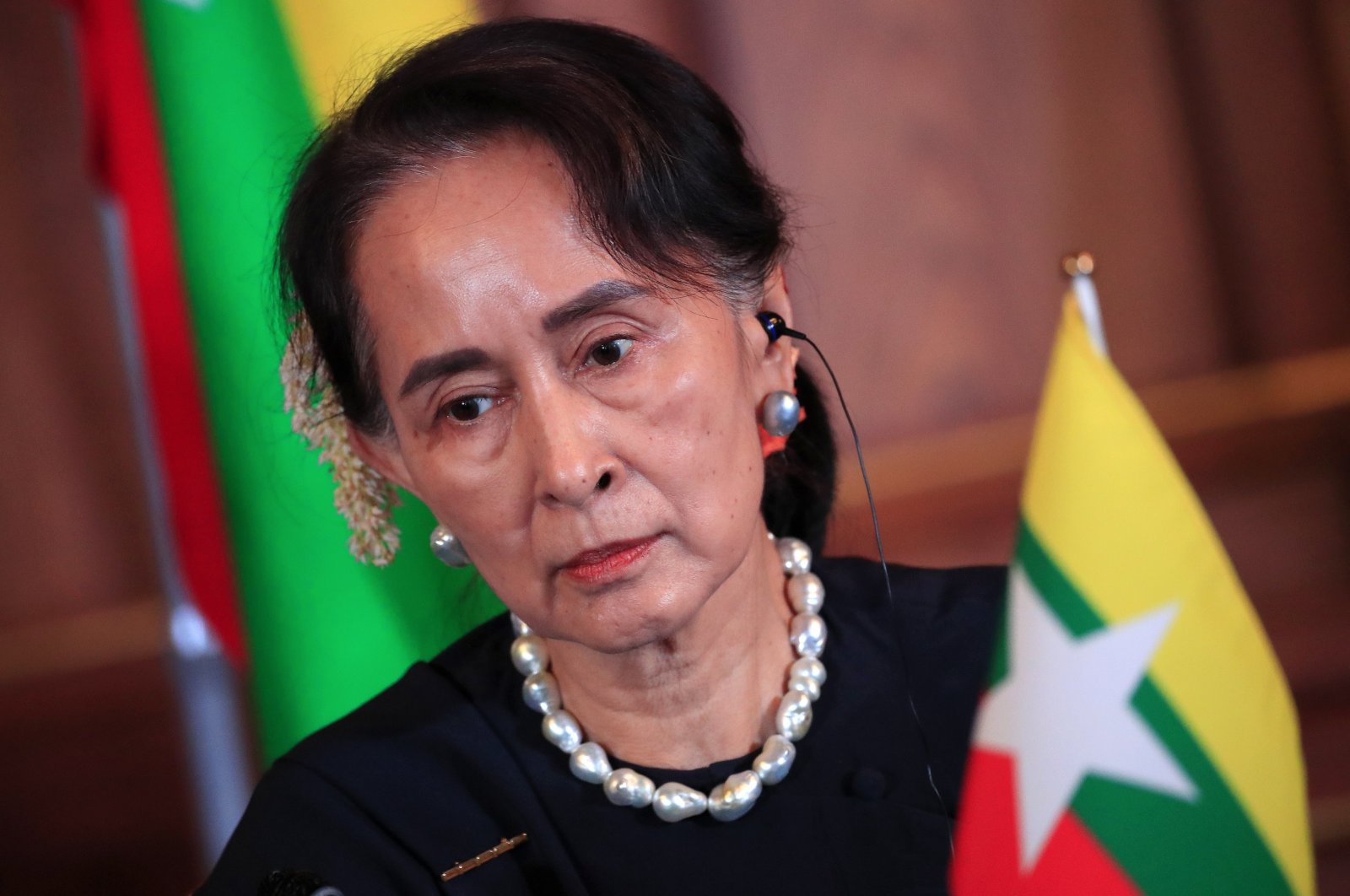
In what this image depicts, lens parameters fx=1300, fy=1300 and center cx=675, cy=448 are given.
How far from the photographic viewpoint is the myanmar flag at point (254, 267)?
1854 millimetres

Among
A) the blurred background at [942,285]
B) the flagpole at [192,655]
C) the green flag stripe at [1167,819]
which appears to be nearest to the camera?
the green flag stripe at [1167,819]

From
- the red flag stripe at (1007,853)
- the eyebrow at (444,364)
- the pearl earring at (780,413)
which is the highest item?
the eyebrow at (444,364)

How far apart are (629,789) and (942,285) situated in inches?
79.2

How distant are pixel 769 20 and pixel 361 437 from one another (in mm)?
1892

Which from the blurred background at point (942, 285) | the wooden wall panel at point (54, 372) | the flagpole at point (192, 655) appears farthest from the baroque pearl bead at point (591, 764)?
the wooden wall panel at point (54, 372)

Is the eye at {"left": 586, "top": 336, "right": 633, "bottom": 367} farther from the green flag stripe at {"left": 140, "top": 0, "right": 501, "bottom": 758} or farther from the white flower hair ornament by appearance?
the green flag stripe at {"left": 140, "top": 0, "right": 501, "bottom": 758}

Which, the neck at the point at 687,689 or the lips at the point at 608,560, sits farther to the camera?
the neck at the point at 687,689

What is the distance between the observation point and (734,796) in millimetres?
1391

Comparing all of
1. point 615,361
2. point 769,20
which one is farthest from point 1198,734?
point 769,20

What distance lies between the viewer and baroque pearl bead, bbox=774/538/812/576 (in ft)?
5.28

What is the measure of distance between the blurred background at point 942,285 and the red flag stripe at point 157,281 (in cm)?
122

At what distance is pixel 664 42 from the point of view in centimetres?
307

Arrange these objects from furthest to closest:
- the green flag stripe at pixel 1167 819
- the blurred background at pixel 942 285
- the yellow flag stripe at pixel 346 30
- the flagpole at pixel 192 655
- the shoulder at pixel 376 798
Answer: the blurred background at pixel 942 285
the flagpole at pixel 192 655
the yellow flag stripe at pixel 346 30
the shoulder at pixel 376 798
the green flag stripe at pixel 1167 819

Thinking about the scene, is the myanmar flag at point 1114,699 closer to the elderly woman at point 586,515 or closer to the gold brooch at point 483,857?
the elderly woman at point 586,515
